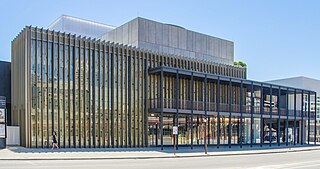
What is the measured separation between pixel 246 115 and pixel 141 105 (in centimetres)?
1286

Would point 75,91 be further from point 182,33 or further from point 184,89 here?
point 182,33

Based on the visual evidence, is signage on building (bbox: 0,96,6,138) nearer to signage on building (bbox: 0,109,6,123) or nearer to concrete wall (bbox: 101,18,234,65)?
signage on building (bbox: 0,109,6,123)

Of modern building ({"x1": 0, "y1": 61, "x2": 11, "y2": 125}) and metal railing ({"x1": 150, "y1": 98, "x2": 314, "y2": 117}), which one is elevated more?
modern building ({"x1": 0, "y1": 61, "x2": 11, "y2": 125})

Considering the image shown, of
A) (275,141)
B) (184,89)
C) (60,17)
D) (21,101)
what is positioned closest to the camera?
(21,101)

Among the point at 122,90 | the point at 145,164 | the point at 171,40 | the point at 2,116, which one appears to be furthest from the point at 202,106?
the point at 2,116

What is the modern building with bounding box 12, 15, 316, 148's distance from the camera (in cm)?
2783

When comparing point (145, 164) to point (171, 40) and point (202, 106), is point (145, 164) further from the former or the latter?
point (171, 40)

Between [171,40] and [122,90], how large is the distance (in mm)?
12137

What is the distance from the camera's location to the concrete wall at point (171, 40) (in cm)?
3916

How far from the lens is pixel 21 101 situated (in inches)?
1136

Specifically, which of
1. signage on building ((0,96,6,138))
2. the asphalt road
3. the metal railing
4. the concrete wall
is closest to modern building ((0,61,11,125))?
signage on building ((0,96,6,138))

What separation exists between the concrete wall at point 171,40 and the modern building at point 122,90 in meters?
0.12

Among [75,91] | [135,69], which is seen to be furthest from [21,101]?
[135,69]

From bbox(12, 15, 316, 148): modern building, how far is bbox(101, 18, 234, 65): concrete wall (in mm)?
118
